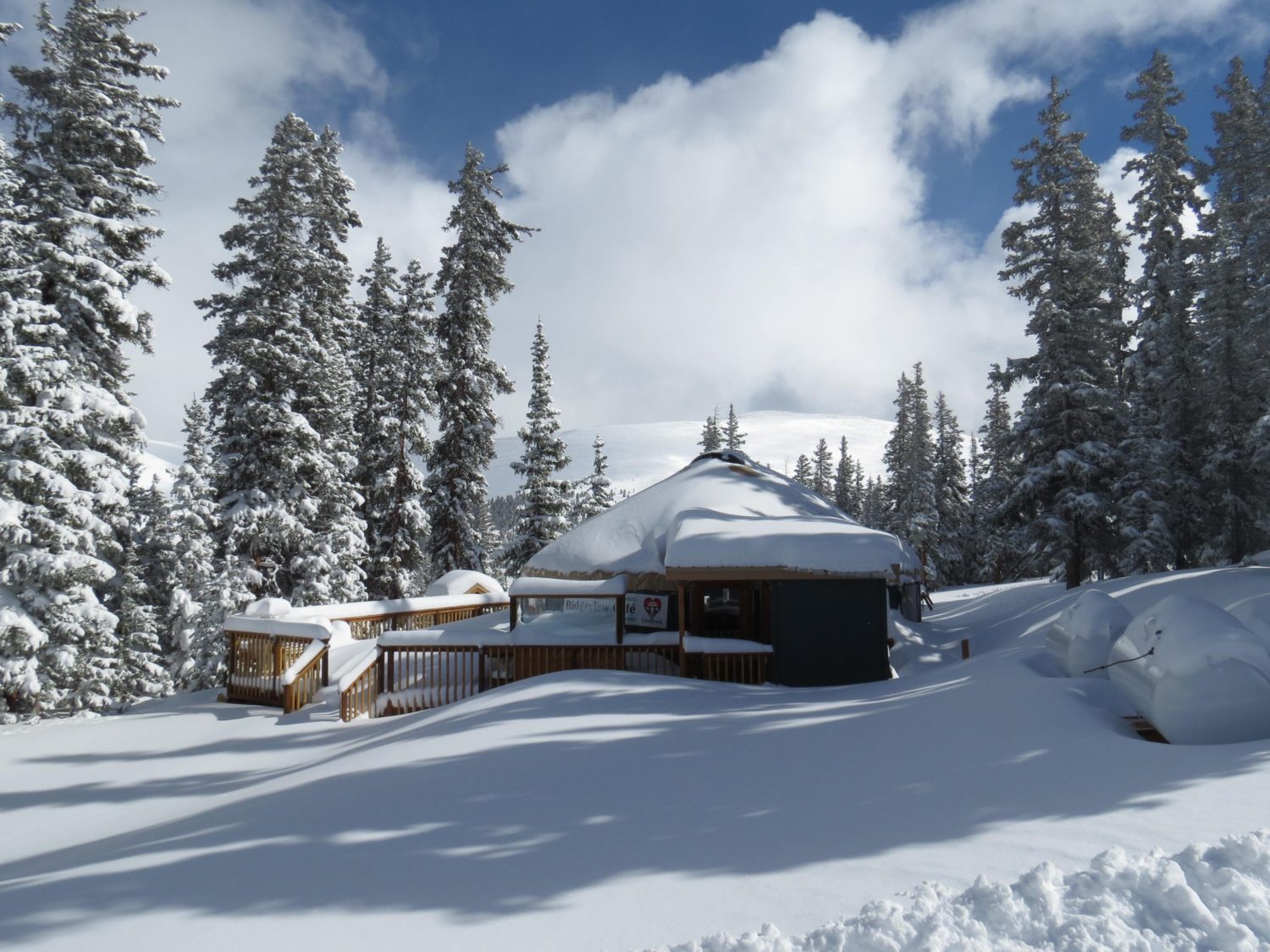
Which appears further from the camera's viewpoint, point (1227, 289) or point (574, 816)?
point (1227, 289)

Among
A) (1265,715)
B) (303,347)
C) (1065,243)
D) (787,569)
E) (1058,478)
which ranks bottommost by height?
(1265,715)

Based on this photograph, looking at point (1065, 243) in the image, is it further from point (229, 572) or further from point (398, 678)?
point (229, 572)

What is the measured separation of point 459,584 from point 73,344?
420 inches

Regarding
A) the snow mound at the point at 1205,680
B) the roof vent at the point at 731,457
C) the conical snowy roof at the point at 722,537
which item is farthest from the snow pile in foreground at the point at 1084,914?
the roof vent at the point at 731,457

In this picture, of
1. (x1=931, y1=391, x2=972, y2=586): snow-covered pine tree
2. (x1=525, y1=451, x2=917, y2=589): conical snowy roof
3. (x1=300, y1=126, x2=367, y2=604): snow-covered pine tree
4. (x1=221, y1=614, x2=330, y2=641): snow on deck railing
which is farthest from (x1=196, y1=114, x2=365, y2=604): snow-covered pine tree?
(x1=931, y1=391, x2=972, y2=586): snow-covered pine tree

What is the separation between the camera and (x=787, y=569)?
41.1ft

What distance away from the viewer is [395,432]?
24.9m

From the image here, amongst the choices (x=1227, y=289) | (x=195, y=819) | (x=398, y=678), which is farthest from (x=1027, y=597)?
(x=195, y=819)

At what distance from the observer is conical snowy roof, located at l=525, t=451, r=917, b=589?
1255cm

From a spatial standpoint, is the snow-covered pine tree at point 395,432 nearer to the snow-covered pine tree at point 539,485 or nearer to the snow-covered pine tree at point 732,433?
the snow-covered pine tree at point 539,485

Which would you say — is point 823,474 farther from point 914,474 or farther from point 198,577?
point 198,577

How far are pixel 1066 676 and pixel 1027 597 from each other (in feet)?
53.1

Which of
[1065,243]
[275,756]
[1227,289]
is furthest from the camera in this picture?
[1065,243]

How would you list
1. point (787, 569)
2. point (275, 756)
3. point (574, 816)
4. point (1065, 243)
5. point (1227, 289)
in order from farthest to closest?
point (1065, 243), point (1227, 289), point (787, 569), point (275, 756), point (574, 816)
